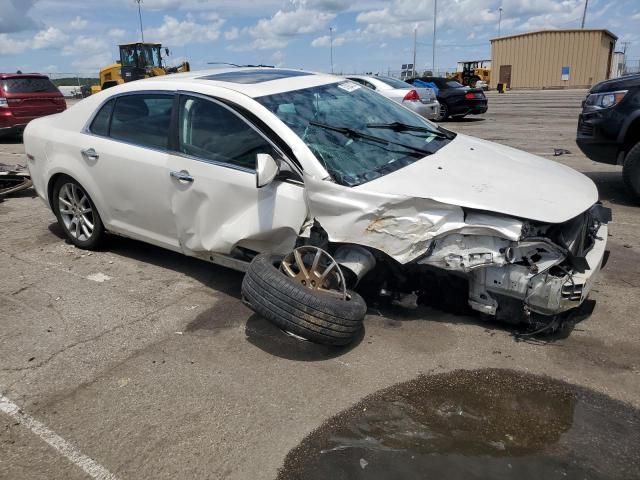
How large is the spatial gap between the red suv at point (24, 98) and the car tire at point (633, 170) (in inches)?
492

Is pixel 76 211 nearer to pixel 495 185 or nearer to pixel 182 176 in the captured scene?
pixel 182 176

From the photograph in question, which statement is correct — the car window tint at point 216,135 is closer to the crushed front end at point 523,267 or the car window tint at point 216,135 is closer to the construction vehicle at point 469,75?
the crushed front end at point 523,267

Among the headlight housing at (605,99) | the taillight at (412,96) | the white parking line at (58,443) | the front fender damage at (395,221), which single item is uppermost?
the headlight housing at (605,99)

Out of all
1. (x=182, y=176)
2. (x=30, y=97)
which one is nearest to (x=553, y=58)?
(x=30, y=97)

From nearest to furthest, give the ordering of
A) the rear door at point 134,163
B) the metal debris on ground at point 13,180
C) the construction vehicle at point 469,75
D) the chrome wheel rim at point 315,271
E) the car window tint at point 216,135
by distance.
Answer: the chrome wheel rim at point 315,271, the car window tint at point 216,135, the rear door at point 134,163, the metal debris on ground at point 13,180, the construction vehicle at point 469,75

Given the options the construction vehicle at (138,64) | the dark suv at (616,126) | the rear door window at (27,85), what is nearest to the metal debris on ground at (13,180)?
the rear door window at (27,85)

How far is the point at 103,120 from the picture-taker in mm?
4863

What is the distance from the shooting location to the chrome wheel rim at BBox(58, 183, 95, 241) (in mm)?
5191

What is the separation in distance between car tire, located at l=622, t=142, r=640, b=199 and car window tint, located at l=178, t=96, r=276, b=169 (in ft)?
14.3

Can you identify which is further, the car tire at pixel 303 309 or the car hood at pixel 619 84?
the car hood at pixel 619 84

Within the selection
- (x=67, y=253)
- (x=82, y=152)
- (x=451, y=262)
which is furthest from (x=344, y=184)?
(x=67, y=253)

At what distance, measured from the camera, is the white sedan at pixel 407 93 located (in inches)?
556

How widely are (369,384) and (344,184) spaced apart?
48.1 inches

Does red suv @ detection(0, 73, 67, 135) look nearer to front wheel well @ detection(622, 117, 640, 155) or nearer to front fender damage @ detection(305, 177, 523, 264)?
front fender damage @ detection(305, 177, 523, 264)
